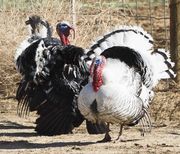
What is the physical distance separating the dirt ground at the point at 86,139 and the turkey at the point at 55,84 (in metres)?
0.14

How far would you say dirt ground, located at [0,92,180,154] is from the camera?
745 centimetres

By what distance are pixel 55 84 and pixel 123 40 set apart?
0.87 metres

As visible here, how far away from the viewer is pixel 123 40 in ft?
27.2

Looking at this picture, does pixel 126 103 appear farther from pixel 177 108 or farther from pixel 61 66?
pixel 177 108

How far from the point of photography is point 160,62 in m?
8.43

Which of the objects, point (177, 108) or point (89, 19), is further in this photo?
point (89, 19)

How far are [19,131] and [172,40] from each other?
2.65 metres

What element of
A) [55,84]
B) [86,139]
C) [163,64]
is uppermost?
[163,64]

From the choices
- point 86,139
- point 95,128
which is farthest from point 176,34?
point 86,139

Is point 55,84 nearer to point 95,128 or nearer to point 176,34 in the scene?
point 95,128

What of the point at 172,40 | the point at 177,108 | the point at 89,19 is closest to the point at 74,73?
the point at 177,108

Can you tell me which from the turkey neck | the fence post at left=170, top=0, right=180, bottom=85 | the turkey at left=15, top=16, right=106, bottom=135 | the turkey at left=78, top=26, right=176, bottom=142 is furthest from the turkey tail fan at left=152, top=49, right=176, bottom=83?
the fence post at left=170, top=0, right=180, bottom=85

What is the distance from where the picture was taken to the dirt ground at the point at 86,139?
7.45 metres

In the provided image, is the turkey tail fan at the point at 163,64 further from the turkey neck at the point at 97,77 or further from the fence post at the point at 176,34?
the fence post at the point at 176,34
